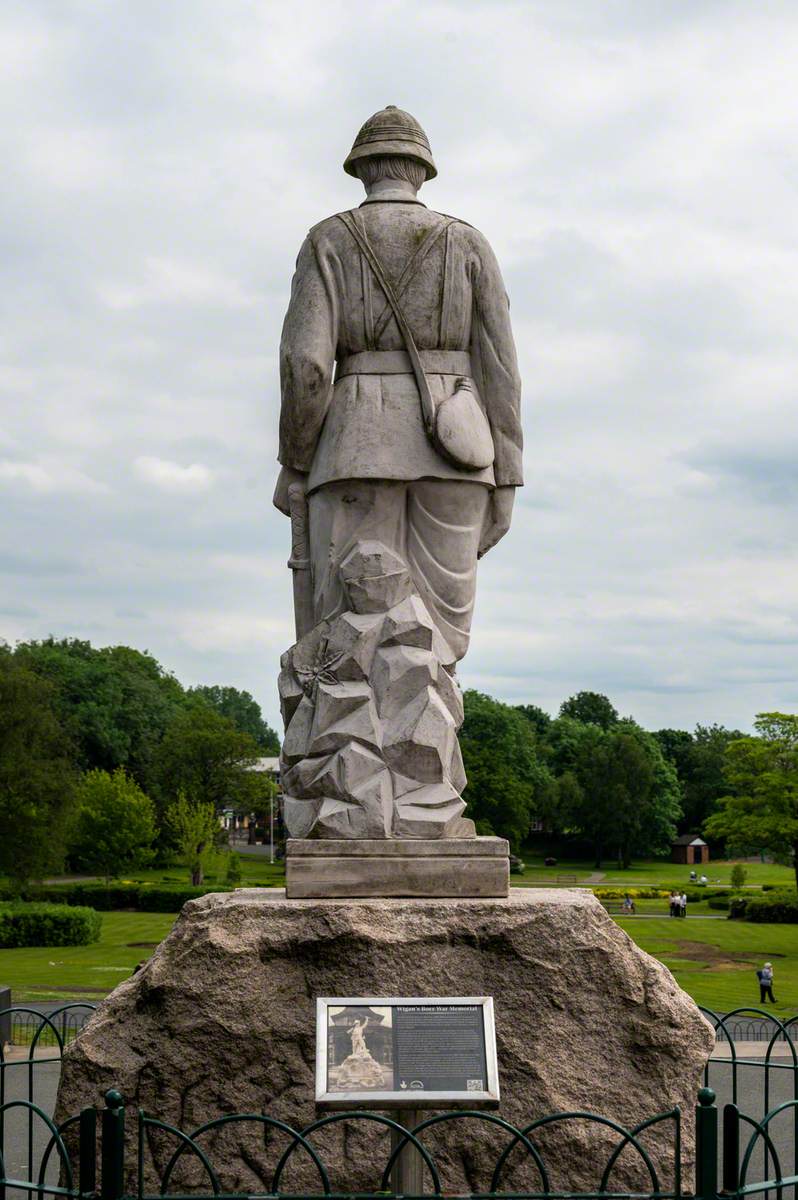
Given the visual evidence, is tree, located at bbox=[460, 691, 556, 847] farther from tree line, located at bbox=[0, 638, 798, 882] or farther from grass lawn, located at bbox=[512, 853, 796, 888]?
grass lawn, located at bbox=[512, 853, 796, 888]

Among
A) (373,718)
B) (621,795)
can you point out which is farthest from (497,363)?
(621,795)

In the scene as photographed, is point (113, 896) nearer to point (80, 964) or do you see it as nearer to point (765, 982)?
point (80, 964)

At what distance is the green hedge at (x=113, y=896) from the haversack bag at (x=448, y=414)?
34.3m

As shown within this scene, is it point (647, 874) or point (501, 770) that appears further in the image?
point (647, 874)

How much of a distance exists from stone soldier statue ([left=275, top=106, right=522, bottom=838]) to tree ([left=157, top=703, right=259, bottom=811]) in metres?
51.4

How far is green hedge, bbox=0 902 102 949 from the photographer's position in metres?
30.3

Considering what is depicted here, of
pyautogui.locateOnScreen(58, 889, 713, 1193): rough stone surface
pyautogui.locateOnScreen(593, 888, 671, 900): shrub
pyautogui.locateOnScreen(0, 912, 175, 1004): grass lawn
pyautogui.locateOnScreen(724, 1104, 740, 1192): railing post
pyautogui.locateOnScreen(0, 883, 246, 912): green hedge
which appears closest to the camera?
pyautogui.locateOnScreen(724, 1104, 740, 1192): railing post

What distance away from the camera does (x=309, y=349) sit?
7676 mm

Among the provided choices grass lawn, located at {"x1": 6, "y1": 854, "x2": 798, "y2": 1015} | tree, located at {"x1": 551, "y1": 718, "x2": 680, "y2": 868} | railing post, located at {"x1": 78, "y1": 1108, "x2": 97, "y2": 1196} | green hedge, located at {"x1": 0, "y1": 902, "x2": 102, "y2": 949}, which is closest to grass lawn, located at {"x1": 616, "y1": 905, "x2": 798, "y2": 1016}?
grass lawn, located at {"x1": 6, "y1": 854, "x2": 798, "y2": 1015}

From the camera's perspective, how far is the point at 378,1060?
5242 mm

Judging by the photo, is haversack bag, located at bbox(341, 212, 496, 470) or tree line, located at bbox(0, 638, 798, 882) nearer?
haversack bag, located at bbox(341, 212, 496, 470)

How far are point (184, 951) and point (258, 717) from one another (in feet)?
338

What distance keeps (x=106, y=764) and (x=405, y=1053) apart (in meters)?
55.3

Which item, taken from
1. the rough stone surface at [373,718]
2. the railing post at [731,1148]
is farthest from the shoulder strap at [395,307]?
the railing post at [731,1148]
